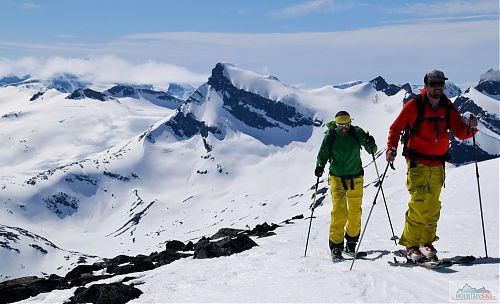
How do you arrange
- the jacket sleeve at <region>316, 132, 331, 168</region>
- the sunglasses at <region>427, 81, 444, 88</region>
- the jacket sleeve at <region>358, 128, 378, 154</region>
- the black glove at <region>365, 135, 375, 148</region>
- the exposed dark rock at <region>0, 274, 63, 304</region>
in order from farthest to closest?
the exposed dark rock at <region>0, 274, 63, 304</region> → the jacket sleeve at <region>316, 132, 331, 168</region> → the jacket sleeve at <region>358, 128, 378, 154</region> → the black glove at <region>365, 135, 375, 148</region> → the sunglasses at <region>427, 81, 444, 88</region>

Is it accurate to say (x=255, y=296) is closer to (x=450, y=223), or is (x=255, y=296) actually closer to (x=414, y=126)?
(x=414, y=126)

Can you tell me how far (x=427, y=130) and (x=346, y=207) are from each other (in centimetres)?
330

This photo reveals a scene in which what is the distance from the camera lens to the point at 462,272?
34.2ft

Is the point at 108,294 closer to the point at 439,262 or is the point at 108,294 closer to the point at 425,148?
the point at 439,262

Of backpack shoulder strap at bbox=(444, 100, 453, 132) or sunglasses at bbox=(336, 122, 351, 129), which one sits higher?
sunglasses at bbox=(336, 122, 351, 129)

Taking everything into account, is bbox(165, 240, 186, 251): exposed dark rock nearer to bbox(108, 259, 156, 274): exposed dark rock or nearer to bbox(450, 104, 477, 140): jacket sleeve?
bbox(108, 259, 156, 274): exposed dark rock

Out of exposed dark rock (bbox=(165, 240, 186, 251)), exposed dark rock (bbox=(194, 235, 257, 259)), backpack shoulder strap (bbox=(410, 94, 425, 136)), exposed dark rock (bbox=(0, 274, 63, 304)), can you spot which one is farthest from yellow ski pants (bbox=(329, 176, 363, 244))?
exposed dark rock (bbox=(165, 240, 186, 251))

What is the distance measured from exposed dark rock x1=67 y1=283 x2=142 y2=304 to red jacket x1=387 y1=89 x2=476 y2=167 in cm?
656

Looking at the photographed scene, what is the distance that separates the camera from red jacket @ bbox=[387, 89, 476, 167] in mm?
11664

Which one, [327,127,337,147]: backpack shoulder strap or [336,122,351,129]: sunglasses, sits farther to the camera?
[327,127,337,147]: backpack shoulder strap

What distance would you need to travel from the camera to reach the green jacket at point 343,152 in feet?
45.0

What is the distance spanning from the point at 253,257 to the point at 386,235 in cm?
481

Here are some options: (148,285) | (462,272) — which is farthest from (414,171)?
(148,285)

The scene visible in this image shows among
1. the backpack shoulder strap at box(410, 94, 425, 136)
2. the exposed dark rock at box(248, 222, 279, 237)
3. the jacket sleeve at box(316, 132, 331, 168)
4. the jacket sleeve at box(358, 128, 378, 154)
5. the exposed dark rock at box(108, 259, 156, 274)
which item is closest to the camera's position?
the backpack shoulder strap at box(410, 94, 425, 136)
